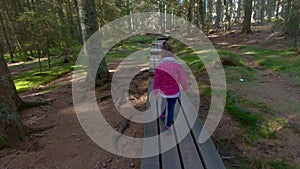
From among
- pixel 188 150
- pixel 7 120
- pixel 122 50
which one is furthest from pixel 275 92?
pixel 122 50

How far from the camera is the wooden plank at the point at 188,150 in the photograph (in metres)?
2.85

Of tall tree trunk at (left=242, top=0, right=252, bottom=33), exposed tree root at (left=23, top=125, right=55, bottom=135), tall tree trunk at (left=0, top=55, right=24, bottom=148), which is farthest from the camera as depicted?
tall tree trunk at (left=242, top=0, right=252, bottom=33)

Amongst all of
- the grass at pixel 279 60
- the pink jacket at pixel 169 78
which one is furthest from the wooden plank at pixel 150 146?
the grass at pixel 279 60

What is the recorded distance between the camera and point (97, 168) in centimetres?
375

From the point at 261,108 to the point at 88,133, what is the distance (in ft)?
17.0

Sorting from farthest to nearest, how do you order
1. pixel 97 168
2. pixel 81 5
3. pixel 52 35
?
pixel 52 35 < pixel 81 5 < pixel 97 168

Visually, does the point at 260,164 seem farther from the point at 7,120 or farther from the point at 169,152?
Answer: the point at 7,120

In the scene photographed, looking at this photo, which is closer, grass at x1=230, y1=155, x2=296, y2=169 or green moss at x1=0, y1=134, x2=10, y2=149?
grass at x1=230, y1=155, x2=296, y2=169

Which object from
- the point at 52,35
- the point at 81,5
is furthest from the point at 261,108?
the point at 52,35

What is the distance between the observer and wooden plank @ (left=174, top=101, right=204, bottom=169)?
2853 mm

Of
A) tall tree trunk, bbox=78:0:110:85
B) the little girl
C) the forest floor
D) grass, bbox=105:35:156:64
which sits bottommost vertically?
the forest floor

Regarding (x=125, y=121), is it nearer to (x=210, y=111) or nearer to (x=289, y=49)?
(x=210, y=111)

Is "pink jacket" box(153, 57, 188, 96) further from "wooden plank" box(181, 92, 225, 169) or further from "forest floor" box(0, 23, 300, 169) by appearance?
"forest floor" box(0, 23, 300, 169)

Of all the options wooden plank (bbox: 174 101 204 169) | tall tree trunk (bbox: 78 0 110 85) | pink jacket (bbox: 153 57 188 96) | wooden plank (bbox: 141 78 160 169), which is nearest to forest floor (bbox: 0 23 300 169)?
wooden plank (bbox: 141 78 160 169)
